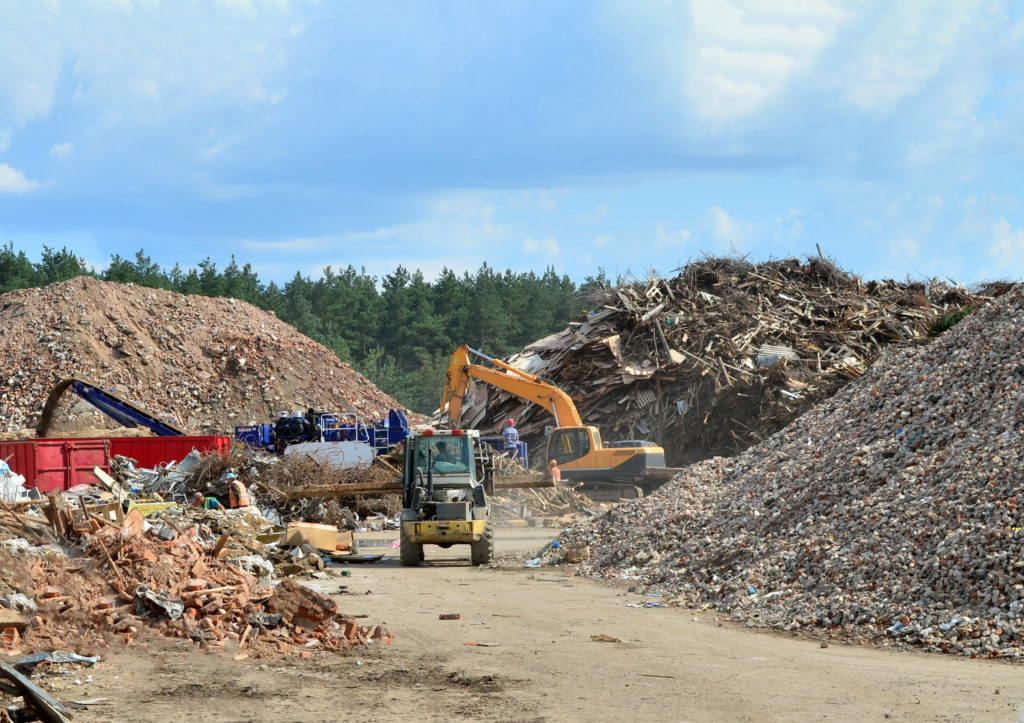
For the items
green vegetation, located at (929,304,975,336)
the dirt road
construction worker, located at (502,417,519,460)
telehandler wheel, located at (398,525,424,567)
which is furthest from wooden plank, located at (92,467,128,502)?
green vegetation, located at (929,304,975,336)

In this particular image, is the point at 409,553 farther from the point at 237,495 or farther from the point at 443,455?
the point at 237,495

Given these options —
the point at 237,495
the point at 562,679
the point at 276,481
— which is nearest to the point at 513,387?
the point at 276,481

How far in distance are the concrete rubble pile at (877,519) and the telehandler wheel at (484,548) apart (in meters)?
1.07

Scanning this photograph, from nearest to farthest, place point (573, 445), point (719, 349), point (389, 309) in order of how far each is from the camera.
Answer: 1. point (573, 445)
2. point (719, 349)
3. point (389, 309)

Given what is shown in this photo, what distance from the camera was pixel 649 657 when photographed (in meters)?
9.34

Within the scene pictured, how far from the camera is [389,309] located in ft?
243

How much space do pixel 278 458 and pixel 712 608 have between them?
13.0 m

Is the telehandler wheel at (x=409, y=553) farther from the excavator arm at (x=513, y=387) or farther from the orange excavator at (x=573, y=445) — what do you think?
the excavator arm at (x=513, y=387)

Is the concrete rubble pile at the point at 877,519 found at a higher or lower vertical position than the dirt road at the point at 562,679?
higher

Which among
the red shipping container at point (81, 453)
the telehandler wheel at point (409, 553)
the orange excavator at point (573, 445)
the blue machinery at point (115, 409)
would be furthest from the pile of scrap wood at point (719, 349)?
the telehandler wheel at point (409, 553)

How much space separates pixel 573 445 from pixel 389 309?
49895 mm

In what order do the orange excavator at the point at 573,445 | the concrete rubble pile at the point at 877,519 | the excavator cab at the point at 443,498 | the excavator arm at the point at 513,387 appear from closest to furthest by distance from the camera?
the concrete rubble pile at the point at 877,519 < the excavator cab at the point at 443,498 < the orange excavator at the point at 573,445 < the excavator arm at the point at 513,387

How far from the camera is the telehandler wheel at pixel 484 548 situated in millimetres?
16438

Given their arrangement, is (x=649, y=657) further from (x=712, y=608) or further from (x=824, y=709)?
(x=712, y=608)
